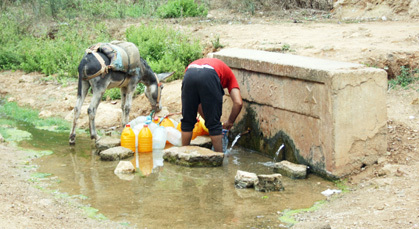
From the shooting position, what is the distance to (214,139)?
7.24 meters

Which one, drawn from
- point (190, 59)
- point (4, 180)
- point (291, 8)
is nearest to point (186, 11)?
point (291, 8)

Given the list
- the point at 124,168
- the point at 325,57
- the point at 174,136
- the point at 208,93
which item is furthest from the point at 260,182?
the point at 325,57

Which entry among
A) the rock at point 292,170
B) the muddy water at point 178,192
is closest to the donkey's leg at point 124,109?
the muddy water at point 178,192

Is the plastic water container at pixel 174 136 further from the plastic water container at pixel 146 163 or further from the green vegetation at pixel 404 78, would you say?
the green vegetation at pixel 404 78

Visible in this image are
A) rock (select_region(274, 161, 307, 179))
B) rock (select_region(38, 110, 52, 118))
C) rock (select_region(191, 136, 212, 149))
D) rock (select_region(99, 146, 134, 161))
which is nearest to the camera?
rock (select_region(274, 161, 307, 179))

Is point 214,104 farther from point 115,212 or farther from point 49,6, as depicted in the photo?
point 49,6

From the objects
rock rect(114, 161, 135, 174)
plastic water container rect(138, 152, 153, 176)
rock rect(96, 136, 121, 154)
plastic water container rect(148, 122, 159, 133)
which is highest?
plastic water container rect(148, 122, 159, 133)

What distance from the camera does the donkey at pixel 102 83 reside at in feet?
26.2

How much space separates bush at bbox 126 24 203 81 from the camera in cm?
1104

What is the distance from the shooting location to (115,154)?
7.52m

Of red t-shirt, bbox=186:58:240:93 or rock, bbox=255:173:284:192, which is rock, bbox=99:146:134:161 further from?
rock, bbox=255:173:284:192

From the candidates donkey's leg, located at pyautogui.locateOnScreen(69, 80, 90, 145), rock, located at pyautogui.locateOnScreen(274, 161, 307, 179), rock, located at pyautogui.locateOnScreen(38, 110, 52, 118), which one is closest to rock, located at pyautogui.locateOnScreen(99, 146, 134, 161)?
donkey's leg, located at pyautogui.locateOnScreen(69, 80, 90, 145)

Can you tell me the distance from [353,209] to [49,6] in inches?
555

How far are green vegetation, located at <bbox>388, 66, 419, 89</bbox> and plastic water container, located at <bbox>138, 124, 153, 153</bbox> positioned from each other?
4.00m
